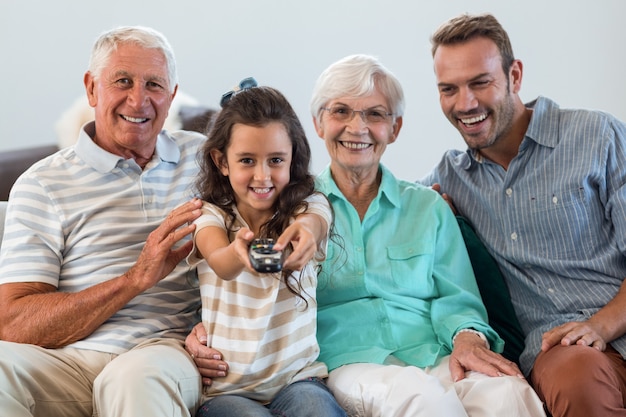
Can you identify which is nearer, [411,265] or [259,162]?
[259,162]

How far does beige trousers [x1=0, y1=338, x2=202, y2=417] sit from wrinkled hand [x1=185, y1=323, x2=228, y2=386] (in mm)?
15

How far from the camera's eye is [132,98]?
7.11ft

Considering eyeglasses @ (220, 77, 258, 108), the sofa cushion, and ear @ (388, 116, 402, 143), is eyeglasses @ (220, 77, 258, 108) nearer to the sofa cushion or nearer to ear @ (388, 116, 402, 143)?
ear @ (388, 116, 402, 143)

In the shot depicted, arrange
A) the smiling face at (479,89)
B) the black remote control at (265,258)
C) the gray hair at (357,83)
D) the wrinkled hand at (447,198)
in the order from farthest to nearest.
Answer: the wrinkled hand at (447,198), the smiling face at (479,89), the gray hair at (357,83), the black remote control at (265,258)

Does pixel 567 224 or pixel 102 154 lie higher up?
pixel 102 154

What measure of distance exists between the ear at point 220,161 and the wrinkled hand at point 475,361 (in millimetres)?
688

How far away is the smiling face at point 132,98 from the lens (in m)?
2.17

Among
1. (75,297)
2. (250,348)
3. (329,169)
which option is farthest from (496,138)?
(75,297)

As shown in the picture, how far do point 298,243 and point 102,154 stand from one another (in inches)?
29.0

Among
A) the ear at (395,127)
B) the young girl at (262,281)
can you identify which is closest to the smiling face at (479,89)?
the ear at (395,127)

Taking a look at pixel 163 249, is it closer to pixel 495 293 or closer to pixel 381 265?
pixel 381 265

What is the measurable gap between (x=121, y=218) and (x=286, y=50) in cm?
179

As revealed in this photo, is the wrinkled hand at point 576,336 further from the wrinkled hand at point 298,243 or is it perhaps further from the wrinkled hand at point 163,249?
the wrinkled hand at point 163,249

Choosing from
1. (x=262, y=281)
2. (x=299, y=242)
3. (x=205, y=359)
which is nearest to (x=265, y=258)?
(x=299, y=242)
